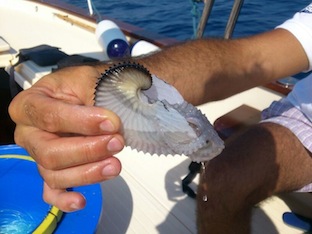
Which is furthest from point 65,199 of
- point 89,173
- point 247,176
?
point 247,176

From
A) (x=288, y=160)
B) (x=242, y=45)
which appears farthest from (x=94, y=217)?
(x=242, y=45)

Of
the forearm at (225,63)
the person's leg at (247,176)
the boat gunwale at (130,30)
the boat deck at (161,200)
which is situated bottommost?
the boat deck at (161,200)

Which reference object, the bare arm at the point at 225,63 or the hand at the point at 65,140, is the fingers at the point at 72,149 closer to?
the hand at the point at 65,140

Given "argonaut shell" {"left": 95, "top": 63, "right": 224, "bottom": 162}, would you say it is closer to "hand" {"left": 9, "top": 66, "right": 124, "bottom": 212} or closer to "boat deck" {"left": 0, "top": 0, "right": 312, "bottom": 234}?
"hand" {"left": 9, "top": 66, "right": 124, "bottom": 212}

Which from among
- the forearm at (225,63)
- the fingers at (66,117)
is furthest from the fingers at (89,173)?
the forearm at (225,63)

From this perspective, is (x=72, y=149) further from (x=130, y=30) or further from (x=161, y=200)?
(x=130, y=30)

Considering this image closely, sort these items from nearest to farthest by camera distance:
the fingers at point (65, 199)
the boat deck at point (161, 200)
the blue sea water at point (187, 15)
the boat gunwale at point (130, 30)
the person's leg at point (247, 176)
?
the fingers at point (65, 199) → the person's leg at point (247, 176) → the boat deck at point (161, 200) → the boat gunwale at point (130, 30) → the blue sea water at point (187, 15)
